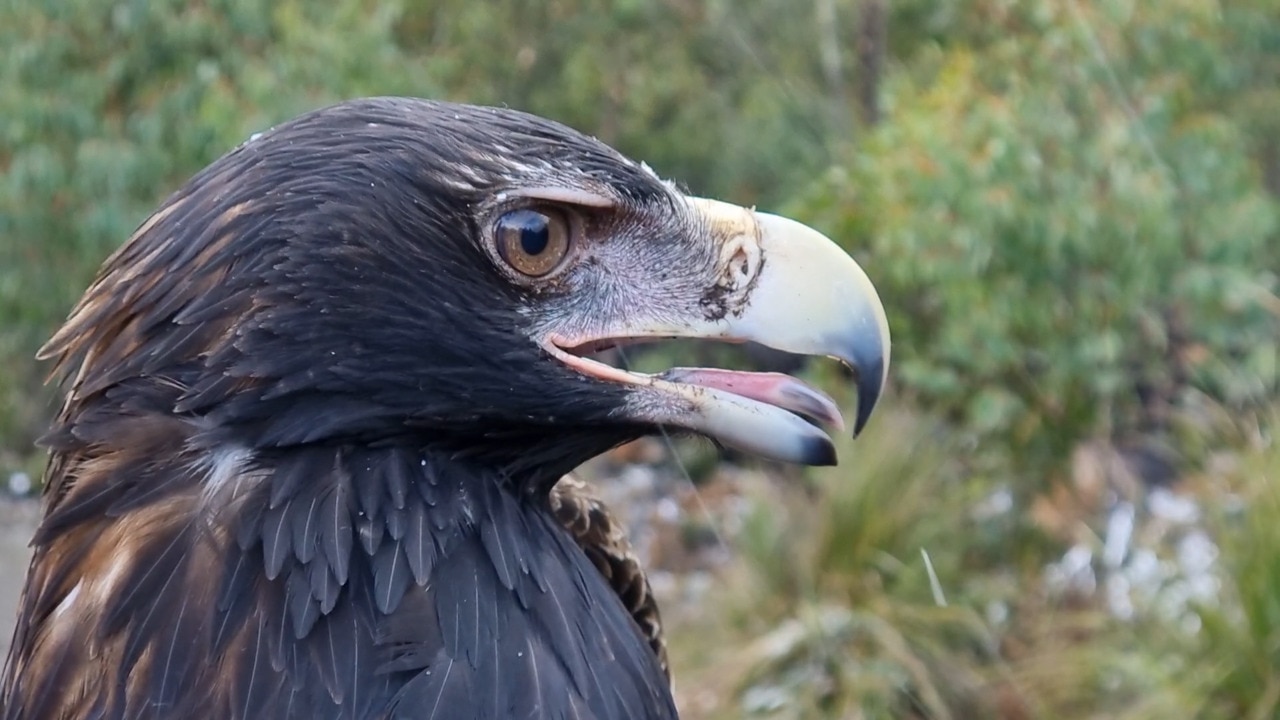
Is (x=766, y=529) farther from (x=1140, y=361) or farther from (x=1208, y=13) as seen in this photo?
(x=1208, y=13)

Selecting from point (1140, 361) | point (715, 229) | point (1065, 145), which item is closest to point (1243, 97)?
point (1140, 361)

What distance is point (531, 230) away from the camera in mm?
2135

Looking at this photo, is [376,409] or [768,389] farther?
[768,389]

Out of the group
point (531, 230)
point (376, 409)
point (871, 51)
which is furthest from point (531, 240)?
point (871, 51)

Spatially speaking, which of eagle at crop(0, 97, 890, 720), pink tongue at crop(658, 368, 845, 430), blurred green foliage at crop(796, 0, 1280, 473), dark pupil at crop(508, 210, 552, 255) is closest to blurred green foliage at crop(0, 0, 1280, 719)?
blurred green foliage at crop(796, 0, 1280, 473)

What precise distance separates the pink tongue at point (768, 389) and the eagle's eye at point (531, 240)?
0.85 feet

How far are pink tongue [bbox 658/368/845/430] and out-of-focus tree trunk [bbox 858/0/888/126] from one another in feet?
24.3

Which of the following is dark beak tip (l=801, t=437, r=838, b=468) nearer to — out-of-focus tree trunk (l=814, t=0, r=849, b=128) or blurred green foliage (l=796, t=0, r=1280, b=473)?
blurred green foliage (l=796, t=0, r=1280, b=473)

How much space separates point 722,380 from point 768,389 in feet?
0.26

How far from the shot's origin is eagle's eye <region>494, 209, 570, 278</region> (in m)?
2.12

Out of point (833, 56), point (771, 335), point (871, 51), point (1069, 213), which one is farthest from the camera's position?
point (833, 56)

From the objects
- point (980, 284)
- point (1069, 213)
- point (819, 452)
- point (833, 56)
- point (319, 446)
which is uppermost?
point (319, 446)

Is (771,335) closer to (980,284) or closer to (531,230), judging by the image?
(531,230)

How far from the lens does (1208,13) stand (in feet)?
19.5
